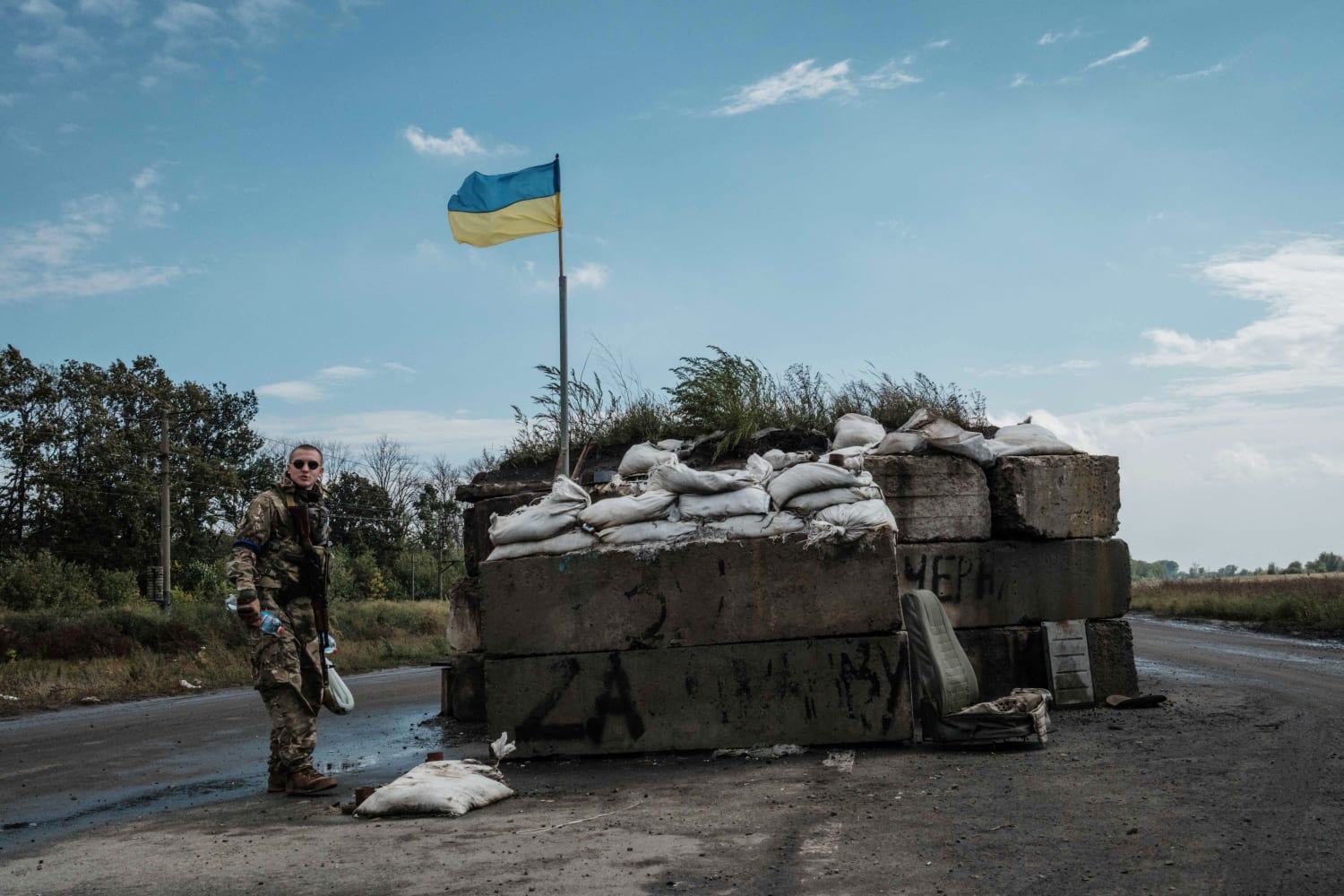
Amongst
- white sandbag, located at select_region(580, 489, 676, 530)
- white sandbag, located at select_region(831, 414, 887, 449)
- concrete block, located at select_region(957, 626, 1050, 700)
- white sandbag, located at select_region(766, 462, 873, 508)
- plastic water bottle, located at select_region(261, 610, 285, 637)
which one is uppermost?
white sandbag, located at select_region(831, 414, 887, 449)

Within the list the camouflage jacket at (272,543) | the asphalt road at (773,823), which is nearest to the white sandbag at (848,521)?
the asphalt road at (773,823)

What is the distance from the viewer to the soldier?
22.4ft

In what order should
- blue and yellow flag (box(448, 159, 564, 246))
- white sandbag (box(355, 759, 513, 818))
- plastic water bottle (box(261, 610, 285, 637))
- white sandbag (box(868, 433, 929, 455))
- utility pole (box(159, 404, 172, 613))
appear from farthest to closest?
utility pole (box(159, 404, 172, 613))
blue and yellow flag (box(448, 159, 564, 246))
white sandbag (box(868, 433, 929, 455))
plastic water bottle (box(261, 610, 285, 637))
white sandbag (box(355, 759, 513, 818))

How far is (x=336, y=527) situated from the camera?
54656 millimetres

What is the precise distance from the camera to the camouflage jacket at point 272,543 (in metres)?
6.90

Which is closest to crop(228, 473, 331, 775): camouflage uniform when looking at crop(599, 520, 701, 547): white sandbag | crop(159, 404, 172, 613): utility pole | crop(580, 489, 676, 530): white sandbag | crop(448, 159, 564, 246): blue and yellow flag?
crop(580, 489, 676, 530): white sandbag

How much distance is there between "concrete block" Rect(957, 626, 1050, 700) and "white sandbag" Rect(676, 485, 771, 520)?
2.64 m

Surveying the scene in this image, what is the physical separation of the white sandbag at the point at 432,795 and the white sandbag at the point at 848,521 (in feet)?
9.15

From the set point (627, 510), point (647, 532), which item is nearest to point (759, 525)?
Answer: point (647, 532)

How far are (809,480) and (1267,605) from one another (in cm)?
1968

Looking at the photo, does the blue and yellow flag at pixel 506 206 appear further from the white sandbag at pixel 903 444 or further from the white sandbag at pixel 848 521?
the white sandbag at pixel 848 521

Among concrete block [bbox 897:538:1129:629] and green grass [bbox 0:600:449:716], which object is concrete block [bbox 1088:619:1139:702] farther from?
green grass [bbox 0:600:449:716]

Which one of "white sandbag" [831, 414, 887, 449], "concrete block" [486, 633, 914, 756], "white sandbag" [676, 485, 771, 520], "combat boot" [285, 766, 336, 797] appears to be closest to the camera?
"combat boot" [285, 766, 336, 797]

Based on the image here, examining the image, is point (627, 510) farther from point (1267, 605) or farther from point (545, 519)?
point (1267, 605)
